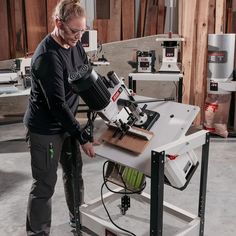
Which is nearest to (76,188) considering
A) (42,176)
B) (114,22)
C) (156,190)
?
(42,176)

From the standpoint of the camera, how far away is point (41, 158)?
1760mm

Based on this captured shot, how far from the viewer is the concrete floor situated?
7.32 ft

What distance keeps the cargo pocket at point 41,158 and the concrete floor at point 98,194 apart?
0.63 m

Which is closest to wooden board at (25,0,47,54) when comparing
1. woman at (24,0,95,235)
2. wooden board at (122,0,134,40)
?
wooden board at (122,0,134,40)

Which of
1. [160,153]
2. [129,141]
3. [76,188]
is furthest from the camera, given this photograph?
[76,188]

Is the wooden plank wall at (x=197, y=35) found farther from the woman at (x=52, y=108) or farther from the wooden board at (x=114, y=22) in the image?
the woman at (x=52, y=108)

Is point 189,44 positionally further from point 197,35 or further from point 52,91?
point 52,91

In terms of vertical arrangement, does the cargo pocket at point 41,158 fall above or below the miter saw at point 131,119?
below

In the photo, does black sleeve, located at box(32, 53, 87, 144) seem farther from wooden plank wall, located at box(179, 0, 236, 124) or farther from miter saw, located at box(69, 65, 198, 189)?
wooden plank wall, located at box(179, 0, 236, 124)

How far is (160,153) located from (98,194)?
1326 mm

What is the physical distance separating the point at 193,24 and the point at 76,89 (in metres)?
2.89

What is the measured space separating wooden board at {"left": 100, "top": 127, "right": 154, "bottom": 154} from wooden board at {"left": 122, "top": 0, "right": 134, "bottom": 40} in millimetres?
3127

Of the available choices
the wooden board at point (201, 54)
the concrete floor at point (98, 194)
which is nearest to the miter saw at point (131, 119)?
the concrete floor at point (98, 194)

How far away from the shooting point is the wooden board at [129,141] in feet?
5.39
